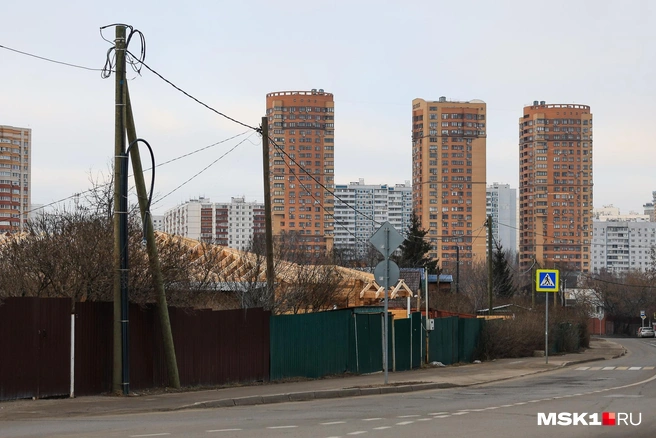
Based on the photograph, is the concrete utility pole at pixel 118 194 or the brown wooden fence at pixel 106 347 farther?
the concrete utility pole at pixel 118 194

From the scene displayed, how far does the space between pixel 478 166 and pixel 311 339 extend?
131 meters

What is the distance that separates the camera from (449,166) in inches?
5728

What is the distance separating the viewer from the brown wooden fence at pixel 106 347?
1619 cm

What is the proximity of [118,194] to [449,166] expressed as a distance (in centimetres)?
13043

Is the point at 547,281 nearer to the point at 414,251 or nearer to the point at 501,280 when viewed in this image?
the point at 414,251

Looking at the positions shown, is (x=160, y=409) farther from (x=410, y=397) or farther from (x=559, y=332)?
(x=559, y=332)

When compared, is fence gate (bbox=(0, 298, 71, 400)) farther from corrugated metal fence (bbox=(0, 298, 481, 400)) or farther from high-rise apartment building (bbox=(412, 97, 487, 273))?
high-rise apartment building (bbox=(412, 97, 487, 273))

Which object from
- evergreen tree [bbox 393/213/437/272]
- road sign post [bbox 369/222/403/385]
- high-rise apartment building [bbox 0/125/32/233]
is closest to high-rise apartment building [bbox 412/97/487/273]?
high-rise apartment building [bbox 0/125/32/233]

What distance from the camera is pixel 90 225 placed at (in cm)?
1930

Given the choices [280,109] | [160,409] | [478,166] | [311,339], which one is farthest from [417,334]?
[478,166]

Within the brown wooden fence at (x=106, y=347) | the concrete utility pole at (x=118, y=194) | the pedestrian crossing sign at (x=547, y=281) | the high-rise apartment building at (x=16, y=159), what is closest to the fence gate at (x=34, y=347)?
the brown wooden fence at (x=106, y=347)

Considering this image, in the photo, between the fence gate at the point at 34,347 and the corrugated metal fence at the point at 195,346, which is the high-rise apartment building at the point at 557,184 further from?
the fence gate at the point at 34,347

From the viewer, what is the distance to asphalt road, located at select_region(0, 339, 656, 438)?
1233cm

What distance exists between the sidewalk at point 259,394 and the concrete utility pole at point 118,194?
707 millimetres
